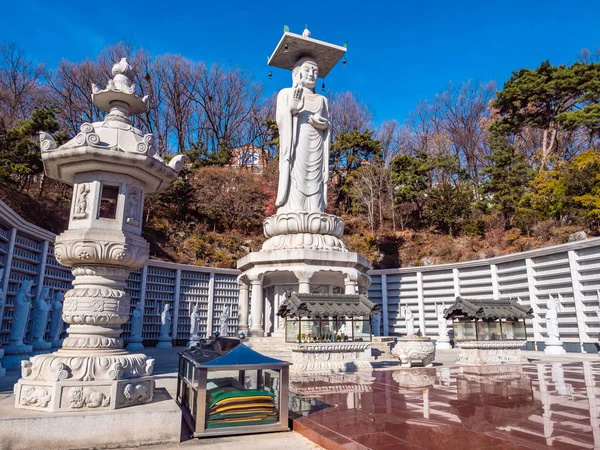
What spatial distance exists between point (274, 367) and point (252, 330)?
997 centimetres

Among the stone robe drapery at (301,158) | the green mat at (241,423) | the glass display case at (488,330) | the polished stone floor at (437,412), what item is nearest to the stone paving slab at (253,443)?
the polished stone floor at (437,412)

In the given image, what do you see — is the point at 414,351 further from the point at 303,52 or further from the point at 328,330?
the point at 303,52

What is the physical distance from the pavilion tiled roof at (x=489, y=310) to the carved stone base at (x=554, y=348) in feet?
14.2

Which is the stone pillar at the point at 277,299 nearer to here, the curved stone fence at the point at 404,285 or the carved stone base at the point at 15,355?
the curved stone fence at the point at 404,285

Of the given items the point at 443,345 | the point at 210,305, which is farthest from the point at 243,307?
the point at 443,345

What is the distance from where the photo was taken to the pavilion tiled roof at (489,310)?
41.8 ft

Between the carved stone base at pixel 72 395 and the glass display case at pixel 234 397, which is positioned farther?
the glass display case at pixel 234 397

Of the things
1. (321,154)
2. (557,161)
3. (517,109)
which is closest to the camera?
(321,154)

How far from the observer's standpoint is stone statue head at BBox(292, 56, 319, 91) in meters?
17.6

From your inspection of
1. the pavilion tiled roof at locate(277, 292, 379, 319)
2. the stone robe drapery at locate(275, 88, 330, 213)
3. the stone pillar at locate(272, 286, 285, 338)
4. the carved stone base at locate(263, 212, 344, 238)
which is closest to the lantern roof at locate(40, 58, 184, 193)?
the pavilion tiled roof at locate(277, 292, 379, 319)

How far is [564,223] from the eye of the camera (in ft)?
72.1

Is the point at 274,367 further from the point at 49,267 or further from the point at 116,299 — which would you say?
the point at 49,267

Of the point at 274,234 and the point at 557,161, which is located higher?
the point at 557,161

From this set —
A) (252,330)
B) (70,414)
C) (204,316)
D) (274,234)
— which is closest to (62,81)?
(204,316)
